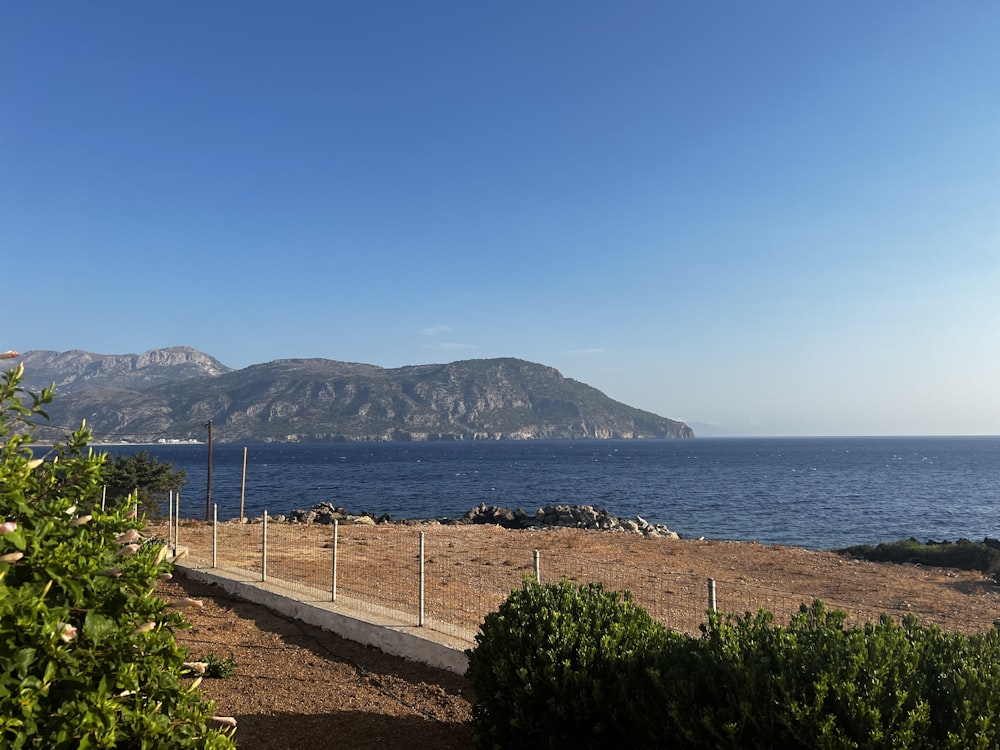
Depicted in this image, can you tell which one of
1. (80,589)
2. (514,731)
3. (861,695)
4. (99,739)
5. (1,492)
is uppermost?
(1,492)

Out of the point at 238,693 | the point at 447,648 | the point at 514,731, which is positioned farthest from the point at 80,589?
the point at 447,648

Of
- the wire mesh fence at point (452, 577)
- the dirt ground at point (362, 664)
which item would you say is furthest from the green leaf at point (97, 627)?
the wire mesh fence at point (452, 577)

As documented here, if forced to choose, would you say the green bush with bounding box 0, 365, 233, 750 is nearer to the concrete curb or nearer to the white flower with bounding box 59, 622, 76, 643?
the white flower with bounding box 59, 622, 76, 643

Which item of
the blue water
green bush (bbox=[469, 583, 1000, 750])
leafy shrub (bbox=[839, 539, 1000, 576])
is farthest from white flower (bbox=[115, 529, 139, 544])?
the blue water

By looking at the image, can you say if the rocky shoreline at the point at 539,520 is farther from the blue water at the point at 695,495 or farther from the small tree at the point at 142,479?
the blue water at the point at 695,495

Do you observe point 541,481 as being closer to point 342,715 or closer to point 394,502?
point 394,502

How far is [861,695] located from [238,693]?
22.6 feet

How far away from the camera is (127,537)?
126 inches

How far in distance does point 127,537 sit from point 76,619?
392mm

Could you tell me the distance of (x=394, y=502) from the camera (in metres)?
66.8

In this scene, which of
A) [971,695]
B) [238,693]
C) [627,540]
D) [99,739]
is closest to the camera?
[99,739]

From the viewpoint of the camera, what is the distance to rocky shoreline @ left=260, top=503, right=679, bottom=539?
40656mm

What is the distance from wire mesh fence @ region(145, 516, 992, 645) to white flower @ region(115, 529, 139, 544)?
505 centimetres

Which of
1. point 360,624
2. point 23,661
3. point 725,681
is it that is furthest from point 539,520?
point 23,661
